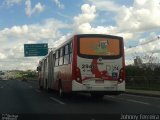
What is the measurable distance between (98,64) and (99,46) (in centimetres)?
85

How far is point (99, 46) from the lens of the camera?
22812mm

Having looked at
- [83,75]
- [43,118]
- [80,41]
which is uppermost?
[80,41]

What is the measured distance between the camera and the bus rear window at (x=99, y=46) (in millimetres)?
22688

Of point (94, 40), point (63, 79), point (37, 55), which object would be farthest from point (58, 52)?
point (37, 55)

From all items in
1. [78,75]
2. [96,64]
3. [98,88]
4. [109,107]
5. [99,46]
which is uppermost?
[99,46]

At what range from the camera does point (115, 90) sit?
22812 mm

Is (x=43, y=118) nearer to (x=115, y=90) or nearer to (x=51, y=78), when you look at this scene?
(x=115, y=90)

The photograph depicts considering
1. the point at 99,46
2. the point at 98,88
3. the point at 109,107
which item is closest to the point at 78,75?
the point at 98,88

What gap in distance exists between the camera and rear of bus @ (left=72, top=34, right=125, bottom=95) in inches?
886

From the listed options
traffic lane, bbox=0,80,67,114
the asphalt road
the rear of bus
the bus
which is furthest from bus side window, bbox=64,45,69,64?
traffic lane, bbox=0,80,67,114

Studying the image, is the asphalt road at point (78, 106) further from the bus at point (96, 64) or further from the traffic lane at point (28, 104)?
the bus at point (96, 64)

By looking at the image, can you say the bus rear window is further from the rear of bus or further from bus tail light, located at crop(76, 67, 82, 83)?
bus tail light, located at crop(76, 67, 82, 83)

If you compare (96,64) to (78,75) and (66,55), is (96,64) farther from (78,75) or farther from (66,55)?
(66,55)

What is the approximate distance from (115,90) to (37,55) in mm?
49695
